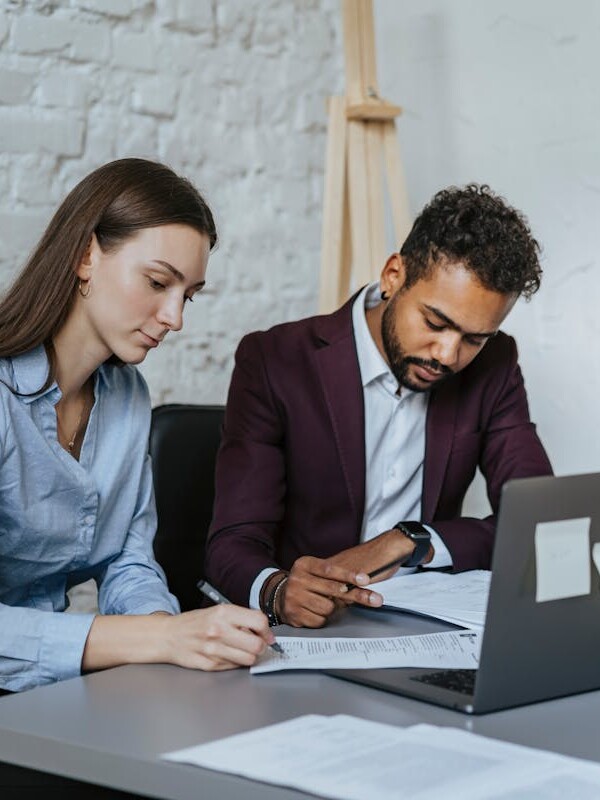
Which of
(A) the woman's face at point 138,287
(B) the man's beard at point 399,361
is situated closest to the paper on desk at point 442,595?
(B) the man's beard at point 399,361

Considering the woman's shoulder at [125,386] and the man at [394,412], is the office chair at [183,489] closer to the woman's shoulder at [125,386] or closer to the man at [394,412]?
the man at [394,412]

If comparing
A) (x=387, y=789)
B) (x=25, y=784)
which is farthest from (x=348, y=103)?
(x=387, y=789)

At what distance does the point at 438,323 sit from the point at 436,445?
0.87 feet

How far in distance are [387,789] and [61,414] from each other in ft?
3.54

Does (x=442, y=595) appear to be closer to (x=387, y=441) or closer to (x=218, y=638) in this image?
(x=218, y=638)

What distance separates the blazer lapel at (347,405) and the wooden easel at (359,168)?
822 millimetres

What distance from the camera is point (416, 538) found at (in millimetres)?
2002

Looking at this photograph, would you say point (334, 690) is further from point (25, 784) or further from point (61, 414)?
point (61, 414)

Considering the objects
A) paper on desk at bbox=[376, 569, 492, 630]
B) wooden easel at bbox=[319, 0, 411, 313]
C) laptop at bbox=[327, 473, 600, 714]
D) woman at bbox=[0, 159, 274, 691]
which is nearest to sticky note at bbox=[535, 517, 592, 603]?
laptop at bbox=[327, 473, 600, 714]

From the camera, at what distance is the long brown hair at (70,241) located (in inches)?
71.9

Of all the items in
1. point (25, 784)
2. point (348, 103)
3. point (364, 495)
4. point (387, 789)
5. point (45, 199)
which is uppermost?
point (348, 103)

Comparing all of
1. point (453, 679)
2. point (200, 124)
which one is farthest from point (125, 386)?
point (200, 124)

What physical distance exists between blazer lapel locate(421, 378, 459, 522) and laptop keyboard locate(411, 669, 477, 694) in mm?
955

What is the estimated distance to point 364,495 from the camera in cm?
231
